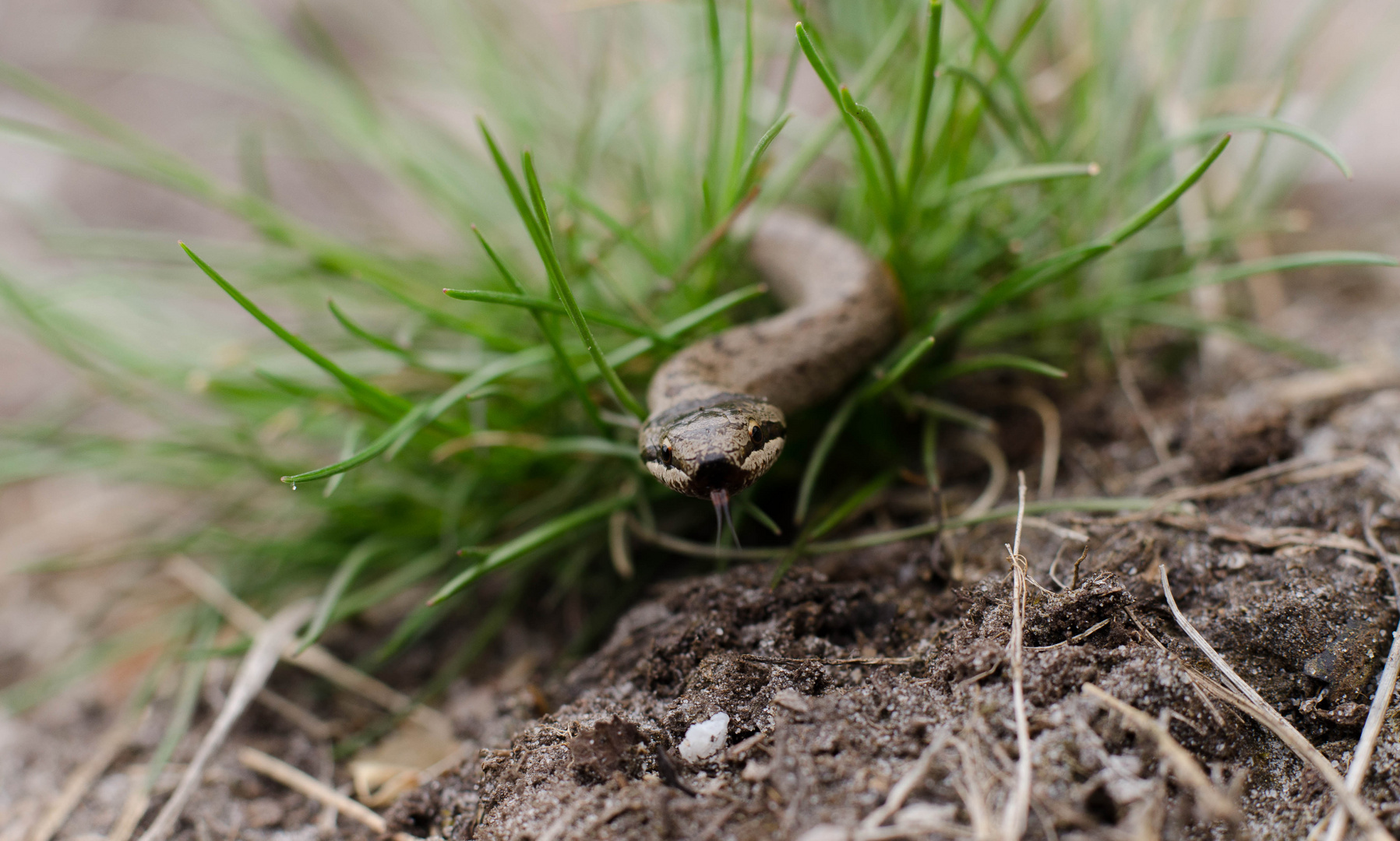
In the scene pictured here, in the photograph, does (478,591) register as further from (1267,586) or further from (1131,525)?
(1267,586)

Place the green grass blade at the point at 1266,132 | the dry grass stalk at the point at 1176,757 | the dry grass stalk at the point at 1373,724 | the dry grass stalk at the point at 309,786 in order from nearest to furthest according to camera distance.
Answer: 1. the dry grass stalk at the point at 1176,757
2. the dry grass stalk at the point at 1373,724
3. the green grass blade at the point at 1266,132
4. the dry grass stalk at the point at 309,786

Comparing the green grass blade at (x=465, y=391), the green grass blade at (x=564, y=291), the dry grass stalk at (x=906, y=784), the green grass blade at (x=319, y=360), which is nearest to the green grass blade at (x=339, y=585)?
the green grass blade at (x=465, y=391)

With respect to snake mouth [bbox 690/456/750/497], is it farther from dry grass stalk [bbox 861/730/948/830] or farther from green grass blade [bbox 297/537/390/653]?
green grass blade [bbox 297/537/390/653]

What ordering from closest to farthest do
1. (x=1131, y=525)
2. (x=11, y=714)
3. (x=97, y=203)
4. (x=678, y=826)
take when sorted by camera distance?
(x=678, y=826)
(x=1131, y=525)
(x=11, y=714)
(x=97, y=203)

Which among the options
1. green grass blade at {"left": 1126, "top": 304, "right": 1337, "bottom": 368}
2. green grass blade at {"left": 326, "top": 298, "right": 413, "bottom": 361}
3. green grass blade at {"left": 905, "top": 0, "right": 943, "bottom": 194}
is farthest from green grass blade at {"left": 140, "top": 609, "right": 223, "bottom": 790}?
green grass blade at {"left": 1126, "top": 304, "right": 1337, "bottom": 368}

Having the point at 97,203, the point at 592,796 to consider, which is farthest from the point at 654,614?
the point at 97,203

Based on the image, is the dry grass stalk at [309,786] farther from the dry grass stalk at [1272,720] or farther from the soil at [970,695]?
the dry grass stalk at [1272,720]
